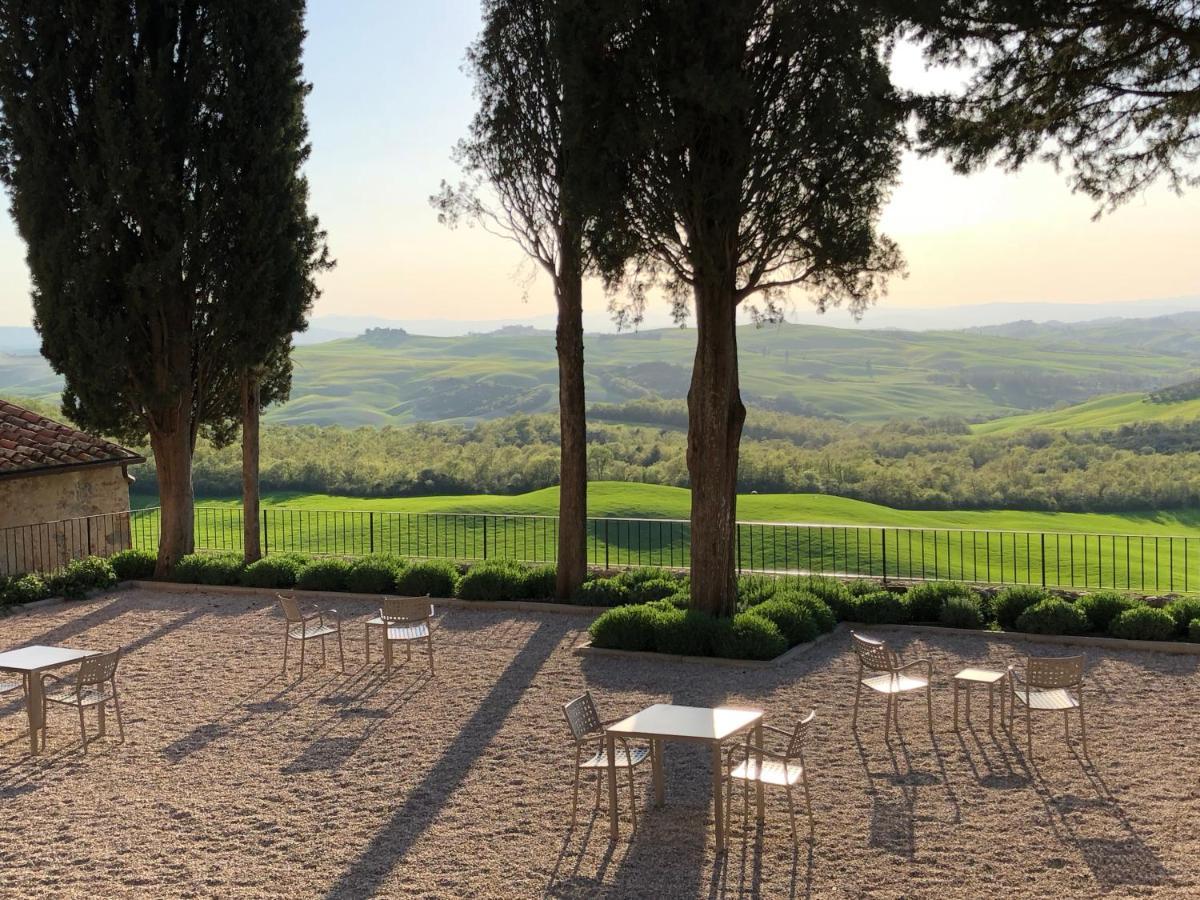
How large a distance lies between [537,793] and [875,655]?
3237 mm

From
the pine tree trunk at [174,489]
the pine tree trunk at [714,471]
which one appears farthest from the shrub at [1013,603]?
the pine tree trunk at [174,489]

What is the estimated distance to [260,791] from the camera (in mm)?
8320

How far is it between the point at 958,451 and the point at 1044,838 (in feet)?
235

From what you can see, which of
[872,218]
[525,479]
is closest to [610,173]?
[872,218]

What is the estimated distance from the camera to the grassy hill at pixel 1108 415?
80.3 meters

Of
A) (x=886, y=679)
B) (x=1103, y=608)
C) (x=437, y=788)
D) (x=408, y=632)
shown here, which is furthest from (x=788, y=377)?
(x=437, y=788)

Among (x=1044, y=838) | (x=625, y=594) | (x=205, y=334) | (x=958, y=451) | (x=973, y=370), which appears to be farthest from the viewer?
(x=973, y=370)

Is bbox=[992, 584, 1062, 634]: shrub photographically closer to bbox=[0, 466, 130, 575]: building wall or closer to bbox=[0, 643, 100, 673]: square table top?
bbox=[0, 643, 100, 673]: square table top

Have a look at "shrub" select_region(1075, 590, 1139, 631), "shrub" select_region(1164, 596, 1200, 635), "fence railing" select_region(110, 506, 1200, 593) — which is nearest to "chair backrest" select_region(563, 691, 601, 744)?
"shrub" select_region(1075, 590, 1139, 631)

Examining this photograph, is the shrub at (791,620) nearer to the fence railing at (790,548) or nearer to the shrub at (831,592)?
the shrub at (831,592)

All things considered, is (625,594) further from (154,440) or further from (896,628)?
(154,440)

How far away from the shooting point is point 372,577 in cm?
1609

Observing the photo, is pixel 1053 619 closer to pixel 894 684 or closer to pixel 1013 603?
pixel 1013 603

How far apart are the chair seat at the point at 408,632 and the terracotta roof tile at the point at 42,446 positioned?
32.3 feet
